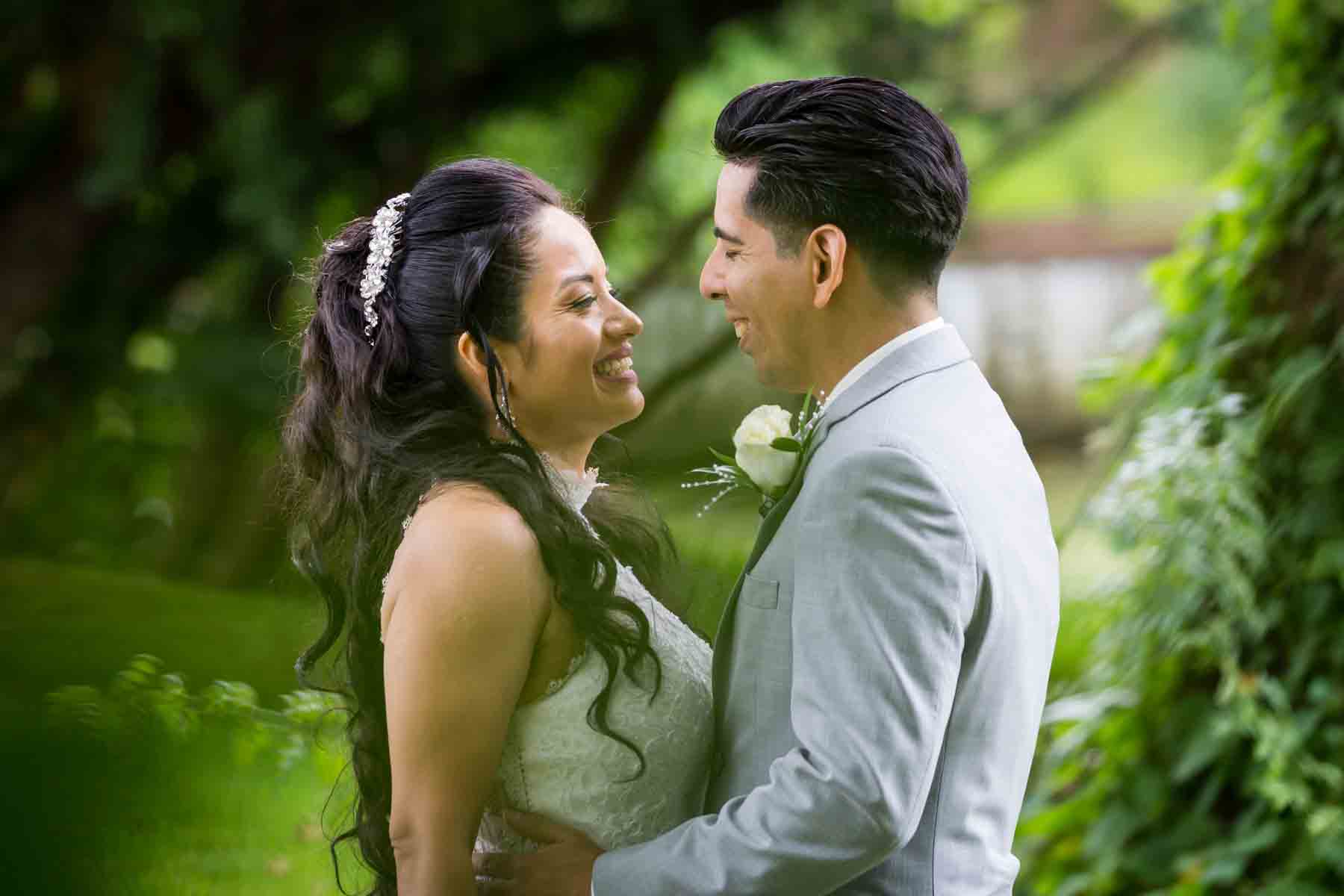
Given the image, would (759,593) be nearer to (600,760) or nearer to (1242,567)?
(600,760)

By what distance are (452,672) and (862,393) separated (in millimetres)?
649

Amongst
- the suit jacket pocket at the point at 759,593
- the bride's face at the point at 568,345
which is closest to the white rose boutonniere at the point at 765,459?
the suit jacket pocket at the point at 759,593

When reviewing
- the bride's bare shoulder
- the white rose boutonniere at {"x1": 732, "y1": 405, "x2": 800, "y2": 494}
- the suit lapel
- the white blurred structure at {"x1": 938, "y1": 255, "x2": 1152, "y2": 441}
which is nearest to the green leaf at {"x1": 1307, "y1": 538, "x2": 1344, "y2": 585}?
the suit lapel

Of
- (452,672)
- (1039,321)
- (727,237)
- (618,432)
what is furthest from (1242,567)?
(1039,321)

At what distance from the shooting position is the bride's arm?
185cm

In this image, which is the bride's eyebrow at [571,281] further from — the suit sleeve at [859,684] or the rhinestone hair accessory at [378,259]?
the suit sleeve at [859,684]

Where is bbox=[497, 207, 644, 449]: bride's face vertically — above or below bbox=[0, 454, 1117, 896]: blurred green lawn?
above

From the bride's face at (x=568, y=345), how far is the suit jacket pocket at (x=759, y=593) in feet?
1.37

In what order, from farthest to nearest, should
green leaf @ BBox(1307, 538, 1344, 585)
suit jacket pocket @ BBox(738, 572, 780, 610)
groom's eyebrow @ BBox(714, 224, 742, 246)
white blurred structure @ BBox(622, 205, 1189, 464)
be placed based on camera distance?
white blurred structure @ BBox(622, 205, 1189, 464)
green leaf @ BBox(1307, 538, 1344, 585)
groom's eyebrow @ BBox(714, 224, 742, 246)
suit jacket pocket @ BBox(738, 572, 780, 610)

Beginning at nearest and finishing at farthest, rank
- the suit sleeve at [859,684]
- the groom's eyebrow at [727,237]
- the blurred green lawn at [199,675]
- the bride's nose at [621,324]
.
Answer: the suit sleeve at [859,684], the groom's eyebrow at [727,237], the bride's nose at [621,324], the blurred green lawn at [199,675]

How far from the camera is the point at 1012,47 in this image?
11281 millimetres

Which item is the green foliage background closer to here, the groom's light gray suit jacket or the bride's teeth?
the groom's light gray suit jacket

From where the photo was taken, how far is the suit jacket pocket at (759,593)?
179 cm

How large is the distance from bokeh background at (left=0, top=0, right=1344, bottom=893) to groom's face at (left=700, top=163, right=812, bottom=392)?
28 cm
